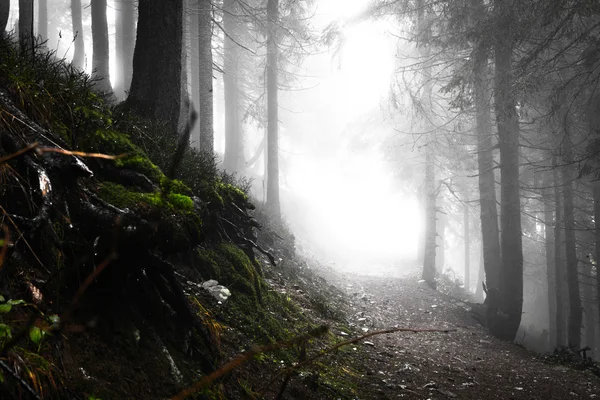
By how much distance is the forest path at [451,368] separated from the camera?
15.5 ft

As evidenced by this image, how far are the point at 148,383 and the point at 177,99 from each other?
491cm

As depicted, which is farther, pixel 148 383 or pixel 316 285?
pixel 316 285

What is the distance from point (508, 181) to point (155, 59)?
10036 millimetres

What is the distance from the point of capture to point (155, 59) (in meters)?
5.85

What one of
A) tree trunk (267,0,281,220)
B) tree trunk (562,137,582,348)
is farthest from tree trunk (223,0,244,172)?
tree trunk (562,137,582,348)

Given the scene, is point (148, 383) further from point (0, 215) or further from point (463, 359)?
point (463, 359)

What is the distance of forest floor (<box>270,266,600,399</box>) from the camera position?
4.66m

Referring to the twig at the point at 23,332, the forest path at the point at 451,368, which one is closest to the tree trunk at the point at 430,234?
the forest path at the point at 451,368

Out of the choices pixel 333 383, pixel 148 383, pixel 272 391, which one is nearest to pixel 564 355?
pixel 333 383

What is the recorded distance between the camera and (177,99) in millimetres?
6164

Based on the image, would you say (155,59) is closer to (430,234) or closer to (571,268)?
(571,268)

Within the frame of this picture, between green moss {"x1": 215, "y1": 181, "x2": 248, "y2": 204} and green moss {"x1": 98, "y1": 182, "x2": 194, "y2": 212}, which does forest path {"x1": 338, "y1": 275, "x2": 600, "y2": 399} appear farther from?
green moss {"x1": 215, "y1": 181, "x2": 248, "y2": 204}

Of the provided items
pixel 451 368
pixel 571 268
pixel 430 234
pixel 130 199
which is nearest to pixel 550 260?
pixel 571 268

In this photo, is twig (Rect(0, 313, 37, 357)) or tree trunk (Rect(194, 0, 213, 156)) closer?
twig (Rect(0, 313, 37, 357))
